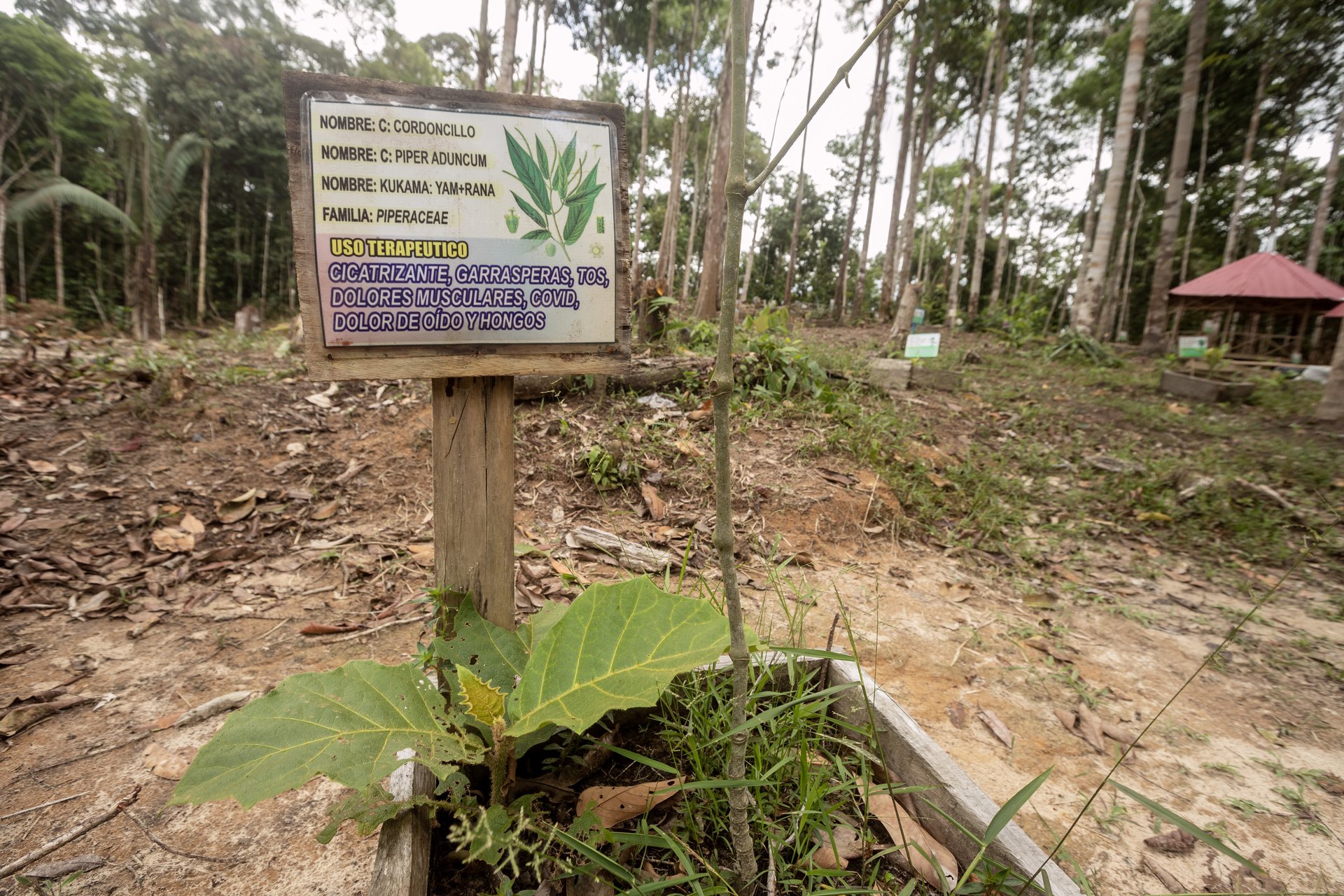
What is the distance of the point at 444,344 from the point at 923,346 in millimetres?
5798

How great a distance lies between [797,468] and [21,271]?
2388 cm

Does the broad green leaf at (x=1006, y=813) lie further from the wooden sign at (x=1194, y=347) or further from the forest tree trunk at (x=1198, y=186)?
the forest tree trunk at (x=1198, y=186)

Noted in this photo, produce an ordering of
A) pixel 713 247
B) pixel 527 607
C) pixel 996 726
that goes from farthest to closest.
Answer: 1. pixel 713 247
2. pixel 527 607
3. pixel 996 726

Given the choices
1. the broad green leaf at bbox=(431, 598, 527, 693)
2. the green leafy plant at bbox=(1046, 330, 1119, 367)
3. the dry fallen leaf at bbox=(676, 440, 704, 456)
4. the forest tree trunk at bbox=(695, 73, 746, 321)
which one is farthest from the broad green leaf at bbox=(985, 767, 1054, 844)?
the green leafy plant at bbox=(1046, 330, 1119, 367)

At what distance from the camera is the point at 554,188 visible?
1280mm

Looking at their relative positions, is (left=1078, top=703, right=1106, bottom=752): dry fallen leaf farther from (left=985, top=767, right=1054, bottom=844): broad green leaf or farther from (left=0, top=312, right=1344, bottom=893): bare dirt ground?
(left=985, top=767, right=1054, bottom=844): broad green leaf

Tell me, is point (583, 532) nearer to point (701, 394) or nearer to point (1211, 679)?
point (701, 394)

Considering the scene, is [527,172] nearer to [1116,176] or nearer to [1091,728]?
[1091,728]

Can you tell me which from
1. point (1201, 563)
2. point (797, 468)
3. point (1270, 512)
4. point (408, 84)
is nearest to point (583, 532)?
point (797, 468)

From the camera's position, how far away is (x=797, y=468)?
3.79m

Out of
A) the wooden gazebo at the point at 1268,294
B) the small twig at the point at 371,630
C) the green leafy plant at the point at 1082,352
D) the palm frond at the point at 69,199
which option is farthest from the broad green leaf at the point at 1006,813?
the palm frond at the point at 69,199

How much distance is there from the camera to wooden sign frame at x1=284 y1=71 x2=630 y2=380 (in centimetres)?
114

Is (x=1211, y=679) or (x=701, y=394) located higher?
(x=701, y=394)

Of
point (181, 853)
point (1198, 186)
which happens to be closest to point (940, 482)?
point (181, 853)
